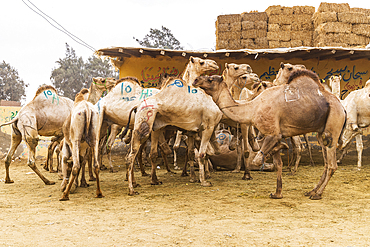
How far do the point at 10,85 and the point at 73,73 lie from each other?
652 centimetres

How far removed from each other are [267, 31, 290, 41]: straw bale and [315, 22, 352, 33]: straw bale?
1584 millimetres

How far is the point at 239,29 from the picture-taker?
628 inches

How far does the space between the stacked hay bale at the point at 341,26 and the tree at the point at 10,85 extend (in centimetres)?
2871

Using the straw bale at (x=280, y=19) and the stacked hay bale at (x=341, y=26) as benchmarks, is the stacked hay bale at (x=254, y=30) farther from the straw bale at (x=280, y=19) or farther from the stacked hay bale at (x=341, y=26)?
the stacked hay bale at (x=341, y=26)

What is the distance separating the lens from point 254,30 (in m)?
15.9

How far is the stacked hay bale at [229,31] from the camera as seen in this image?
626 inches

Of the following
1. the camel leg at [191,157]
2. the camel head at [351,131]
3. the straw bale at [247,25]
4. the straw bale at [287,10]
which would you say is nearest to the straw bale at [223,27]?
the straw bale at [247,25]

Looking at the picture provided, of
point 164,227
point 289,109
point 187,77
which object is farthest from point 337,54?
point 164,227

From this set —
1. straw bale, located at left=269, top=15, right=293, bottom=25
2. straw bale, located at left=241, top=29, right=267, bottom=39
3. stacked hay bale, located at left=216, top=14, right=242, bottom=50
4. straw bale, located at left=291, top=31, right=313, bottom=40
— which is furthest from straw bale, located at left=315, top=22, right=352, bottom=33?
stacked hay bale, located at left=216, top=14, right=242, bottom=50

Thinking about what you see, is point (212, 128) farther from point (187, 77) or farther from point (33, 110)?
point (33, 110)

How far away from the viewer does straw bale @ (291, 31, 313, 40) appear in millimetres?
16062

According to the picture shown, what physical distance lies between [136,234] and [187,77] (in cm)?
478

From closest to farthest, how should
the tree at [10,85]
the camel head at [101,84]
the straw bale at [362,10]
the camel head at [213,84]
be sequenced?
the camel head at [213,84]
the camel head at [101,84]
the straw bale at [362,10]
the tree at [10,85]

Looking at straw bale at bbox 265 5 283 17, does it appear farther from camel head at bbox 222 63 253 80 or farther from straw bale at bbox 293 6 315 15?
camel head at bbox 222 63 253 80
